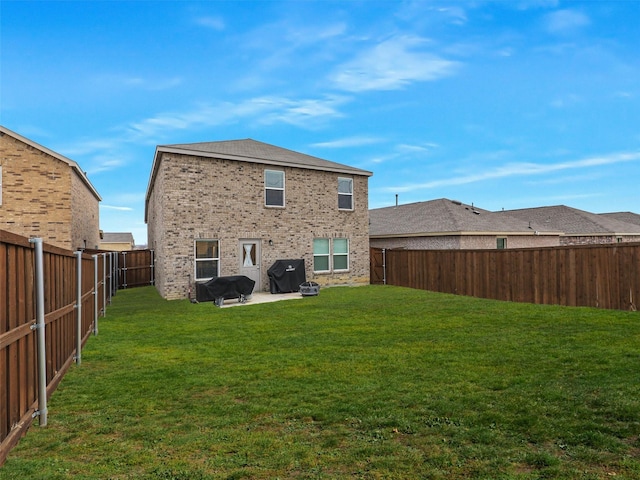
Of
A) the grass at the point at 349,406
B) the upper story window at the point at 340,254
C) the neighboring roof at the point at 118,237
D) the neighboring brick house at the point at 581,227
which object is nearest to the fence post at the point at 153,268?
the upper story window at the point at 340,254

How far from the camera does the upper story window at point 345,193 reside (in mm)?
20266

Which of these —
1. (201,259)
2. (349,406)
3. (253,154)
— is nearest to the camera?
(349,406)

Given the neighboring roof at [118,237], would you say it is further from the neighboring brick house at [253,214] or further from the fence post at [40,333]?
the fence post at [40,333]

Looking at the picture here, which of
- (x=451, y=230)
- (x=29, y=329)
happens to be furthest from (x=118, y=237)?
(x=29, y=329)

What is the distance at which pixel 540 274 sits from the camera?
43.7ft

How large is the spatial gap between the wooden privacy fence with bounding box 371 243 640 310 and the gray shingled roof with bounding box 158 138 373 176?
600cm

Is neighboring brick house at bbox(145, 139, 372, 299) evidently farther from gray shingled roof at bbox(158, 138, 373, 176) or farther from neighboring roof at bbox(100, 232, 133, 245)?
neighboring roof at bbox(100, 232, 133, 245)

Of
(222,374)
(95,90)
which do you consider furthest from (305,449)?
(95,90)

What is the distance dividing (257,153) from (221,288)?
7007mm

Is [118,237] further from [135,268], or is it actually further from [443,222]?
[443,222]

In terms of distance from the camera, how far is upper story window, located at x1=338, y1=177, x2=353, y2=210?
20266 mm

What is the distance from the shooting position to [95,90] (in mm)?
16875

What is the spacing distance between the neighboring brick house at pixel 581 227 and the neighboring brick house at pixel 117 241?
1967 inches

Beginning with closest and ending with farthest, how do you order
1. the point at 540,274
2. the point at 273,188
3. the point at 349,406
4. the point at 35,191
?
the point at 349,406 → the point at 540,274 → the point at 35,191 → the point at 273,188
